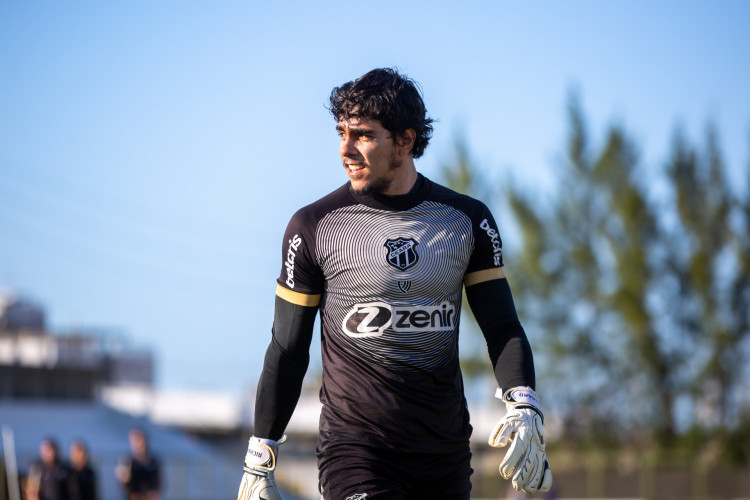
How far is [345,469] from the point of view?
4.09 meters

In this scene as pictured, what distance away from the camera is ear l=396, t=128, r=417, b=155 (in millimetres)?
4441

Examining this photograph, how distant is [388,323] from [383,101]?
38.0 inches

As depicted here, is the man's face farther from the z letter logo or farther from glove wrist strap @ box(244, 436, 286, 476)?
glove wrist strap @ box(244, 436, 286, 476)

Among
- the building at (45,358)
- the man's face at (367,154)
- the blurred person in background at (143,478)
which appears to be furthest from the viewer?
the building at (45,358)

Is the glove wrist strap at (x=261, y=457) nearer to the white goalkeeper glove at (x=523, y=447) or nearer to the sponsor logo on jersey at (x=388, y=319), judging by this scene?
the sponsor logo on jersey at (x=388, y=319)

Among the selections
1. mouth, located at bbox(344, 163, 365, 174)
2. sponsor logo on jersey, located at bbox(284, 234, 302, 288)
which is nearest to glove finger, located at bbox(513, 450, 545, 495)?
sponsor logo on jersey, located at bbox(284, 234, 302, 288)

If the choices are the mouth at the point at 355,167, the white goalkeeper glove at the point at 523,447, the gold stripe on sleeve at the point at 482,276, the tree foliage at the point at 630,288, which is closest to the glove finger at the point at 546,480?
the white goalkeeper glove at the point at 523,447

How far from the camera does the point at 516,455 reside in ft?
12.9

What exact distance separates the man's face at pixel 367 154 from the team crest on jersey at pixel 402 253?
282mm

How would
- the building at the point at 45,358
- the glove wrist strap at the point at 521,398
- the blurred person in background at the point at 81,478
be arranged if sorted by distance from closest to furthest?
the glove wrist strap at the point at 521,398
the blurred person in background at the point at 81,478
the building at the point at 45,358

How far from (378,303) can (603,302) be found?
40018mm

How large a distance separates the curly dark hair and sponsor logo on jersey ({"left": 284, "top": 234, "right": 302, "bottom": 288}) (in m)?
0.57

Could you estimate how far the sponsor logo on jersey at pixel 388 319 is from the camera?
4203 millimetres

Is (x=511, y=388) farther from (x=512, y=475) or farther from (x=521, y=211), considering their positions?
(x=521, y=211)
